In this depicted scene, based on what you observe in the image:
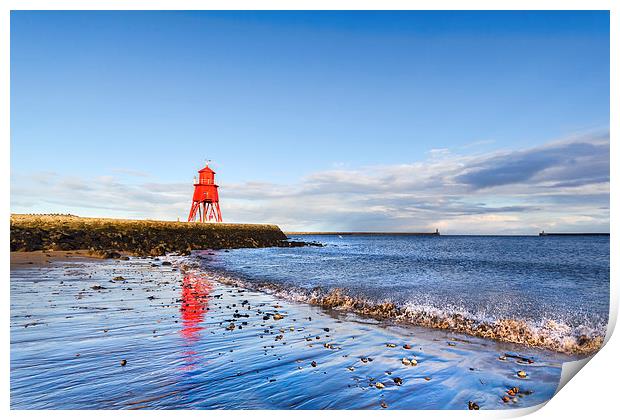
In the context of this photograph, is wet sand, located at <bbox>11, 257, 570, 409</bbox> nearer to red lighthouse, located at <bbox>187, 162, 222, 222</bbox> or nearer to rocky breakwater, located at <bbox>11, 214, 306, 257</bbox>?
rocky breakwater, located at <bbox>11, 214, 306, 257</bbox>

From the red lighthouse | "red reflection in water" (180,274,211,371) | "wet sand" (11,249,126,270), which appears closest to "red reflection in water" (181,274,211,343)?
"red reflection in water" (180,274,211,371)

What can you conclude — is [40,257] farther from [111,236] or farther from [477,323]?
[477,323]

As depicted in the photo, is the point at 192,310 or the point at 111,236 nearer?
the point at 192,310

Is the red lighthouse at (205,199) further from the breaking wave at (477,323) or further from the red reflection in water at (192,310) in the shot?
the breaking wave at (477,323)

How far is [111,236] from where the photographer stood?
3064 centimetres

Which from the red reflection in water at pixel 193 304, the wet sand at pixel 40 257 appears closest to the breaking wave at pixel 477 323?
the red reflection in water at pixel 193 304

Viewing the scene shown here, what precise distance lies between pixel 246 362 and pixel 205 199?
40988mm

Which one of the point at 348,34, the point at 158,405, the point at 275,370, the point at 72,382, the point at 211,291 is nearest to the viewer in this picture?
the point at 158,405

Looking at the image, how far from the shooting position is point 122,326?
24.8 ft

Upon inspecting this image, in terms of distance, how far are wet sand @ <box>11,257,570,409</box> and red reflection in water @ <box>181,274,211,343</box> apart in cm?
5

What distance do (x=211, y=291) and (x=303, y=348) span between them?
281 inches

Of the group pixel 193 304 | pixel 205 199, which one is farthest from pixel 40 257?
pixel 205 199
